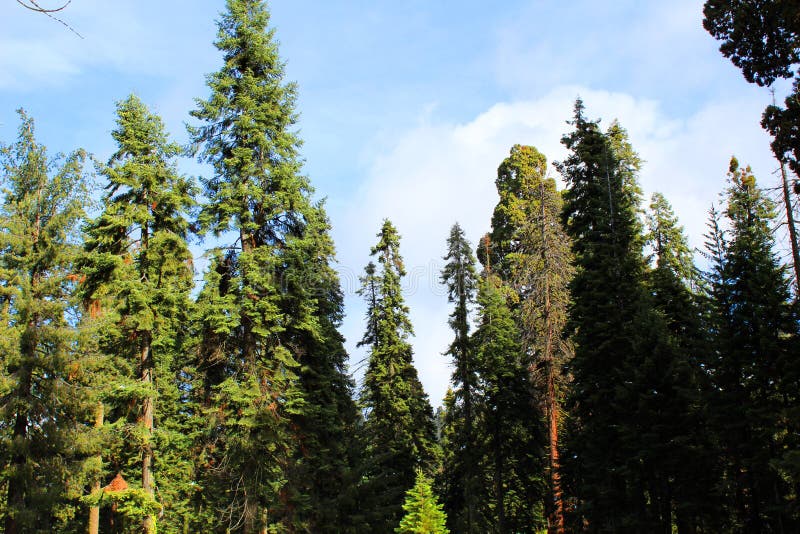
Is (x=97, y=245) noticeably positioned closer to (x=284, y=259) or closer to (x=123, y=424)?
(x=123, y=424)

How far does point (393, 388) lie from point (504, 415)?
5.68 m

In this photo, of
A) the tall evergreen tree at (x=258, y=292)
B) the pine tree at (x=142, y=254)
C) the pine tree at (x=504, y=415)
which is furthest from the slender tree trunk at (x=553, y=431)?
the pine tree at (x=142, y=254)

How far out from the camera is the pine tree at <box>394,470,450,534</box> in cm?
2049

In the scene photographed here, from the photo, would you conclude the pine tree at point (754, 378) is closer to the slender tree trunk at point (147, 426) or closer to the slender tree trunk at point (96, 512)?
the slender tree trunk at point (147, 426)

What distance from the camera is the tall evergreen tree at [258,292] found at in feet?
58.3

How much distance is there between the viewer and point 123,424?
20344mm

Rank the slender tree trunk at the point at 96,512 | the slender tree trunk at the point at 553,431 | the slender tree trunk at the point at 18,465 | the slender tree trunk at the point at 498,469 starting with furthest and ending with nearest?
the slender tree trunk at the point at 498,469 < the slender tree trunk at the point at 553,431 < the slender tree trunk at the point at 96,512 < the slender tree trunk at the point at 18,465

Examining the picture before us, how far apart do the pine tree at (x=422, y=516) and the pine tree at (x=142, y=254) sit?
8363 mm

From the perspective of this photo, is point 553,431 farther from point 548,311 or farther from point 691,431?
point 691,431

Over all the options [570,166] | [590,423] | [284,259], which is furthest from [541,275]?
[284,259]

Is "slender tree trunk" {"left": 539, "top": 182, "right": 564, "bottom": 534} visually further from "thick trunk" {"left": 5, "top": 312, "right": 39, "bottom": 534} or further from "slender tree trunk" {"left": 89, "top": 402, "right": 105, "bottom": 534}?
"thick trunk" {"left": 5, "top": 312, "right": 39, "bottom": 534}

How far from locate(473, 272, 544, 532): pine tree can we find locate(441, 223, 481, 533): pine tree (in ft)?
2.21

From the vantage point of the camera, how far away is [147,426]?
2034 centimetres

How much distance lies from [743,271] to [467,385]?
1562cm
